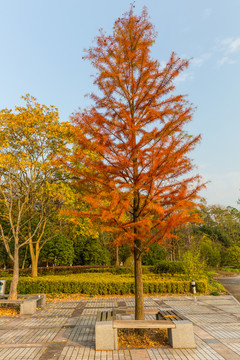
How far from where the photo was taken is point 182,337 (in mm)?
5566

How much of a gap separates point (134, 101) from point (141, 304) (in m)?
5.24

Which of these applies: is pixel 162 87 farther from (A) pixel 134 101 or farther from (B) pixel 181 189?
(B) pixel 181 189

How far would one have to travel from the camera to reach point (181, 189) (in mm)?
6039

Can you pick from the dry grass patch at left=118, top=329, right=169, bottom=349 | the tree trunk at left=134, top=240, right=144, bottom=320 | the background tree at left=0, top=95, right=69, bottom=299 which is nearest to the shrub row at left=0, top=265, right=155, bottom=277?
the background tree at left=0, top=95, right=69, bottom=299

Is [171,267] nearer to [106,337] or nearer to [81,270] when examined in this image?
[81,270]

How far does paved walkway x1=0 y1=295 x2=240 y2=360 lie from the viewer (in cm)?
516

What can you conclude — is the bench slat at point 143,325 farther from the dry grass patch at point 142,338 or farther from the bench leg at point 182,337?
the dry grass patch at point 142,338

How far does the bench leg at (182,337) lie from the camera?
5.52 meters

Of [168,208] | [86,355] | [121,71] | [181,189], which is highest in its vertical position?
[121,71]

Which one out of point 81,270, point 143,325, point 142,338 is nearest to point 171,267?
point 81,270

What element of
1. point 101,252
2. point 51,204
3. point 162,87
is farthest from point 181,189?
point 101,252

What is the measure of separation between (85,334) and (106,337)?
132 cm

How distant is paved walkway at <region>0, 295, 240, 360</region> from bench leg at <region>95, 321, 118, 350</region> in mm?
142

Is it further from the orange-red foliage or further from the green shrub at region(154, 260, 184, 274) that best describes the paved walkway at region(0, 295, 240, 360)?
the green shrub at region(154, 260, 184, 274)
